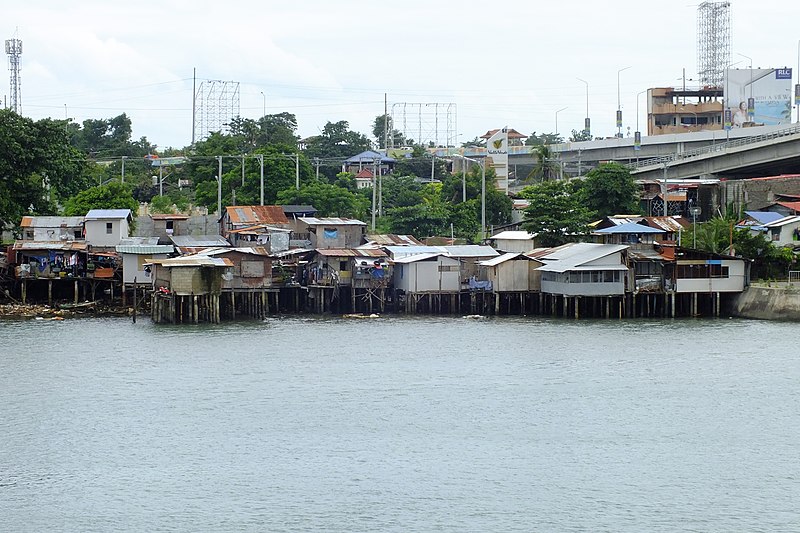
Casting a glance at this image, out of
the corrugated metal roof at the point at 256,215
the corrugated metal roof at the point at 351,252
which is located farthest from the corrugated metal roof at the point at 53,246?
the corrugated metal roof at the point at 351,252

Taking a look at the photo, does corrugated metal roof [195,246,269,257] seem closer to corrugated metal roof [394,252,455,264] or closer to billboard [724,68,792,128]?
corrugated metal roof [394,252,455,264]

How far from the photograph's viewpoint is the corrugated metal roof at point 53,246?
49812 millimetres

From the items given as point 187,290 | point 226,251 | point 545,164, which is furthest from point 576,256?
point 545,164

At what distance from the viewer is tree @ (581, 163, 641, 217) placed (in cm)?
6278

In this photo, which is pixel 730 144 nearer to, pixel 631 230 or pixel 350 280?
pixel 631 230

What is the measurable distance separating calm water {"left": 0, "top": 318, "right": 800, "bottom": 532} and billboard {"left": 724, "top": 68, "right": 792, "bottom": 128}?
50332 millimetres

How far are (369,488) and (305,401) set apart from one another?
7.58 meters

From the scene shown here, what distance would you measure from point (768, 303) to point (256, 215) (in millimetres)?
23526

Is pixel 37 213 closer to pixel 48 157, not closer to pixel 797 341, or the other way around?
pixel 48 157

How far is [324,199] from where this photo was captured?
2505 inches

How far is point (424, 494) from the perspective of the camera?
76.8ft

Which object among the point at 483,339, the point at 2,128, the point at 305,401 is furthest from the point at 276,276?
the point at 305,401

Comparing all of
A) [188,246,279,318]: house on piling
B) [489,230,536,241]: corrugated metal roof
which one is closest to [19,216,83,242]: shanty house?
[188,246,279,318]: house on piling

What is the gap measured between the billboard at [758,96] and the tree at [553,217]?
3705cm
